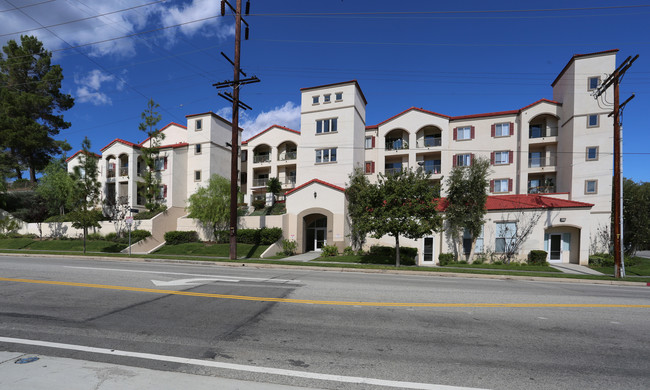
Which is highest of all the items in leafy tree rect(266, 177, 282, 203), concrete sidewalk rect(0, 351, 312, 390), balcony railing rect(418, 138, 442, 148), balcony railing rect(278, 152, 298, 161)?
balcony railing rect(418, 138, 442, 148)

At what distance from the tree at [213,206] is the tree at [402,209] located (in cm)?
1422

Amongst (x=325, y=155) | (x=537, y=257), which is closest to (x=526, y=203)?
(x=537, y=257)

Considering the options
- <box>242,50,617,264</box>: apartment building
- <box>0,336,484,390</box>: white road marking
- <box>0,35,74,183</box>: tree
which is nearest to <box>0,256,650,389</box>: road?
<box>0,336,484,390</box>: white road marking

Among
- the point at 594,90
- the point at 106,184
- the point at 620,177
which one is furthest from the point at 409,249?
the point at 106,184

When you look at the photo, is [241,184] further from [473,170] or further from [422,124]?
[473,170]

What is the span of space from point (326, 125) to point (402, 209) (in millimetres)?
15687

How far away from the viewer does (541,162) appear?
3012cm

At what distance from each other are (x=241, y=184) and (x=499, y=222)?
30613mm

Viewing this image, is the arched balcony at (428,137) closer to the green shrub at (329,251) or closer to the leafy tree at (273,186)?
the leafy tree at (273,186)

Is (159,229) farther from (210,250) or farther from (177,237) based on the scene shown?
(210,250)

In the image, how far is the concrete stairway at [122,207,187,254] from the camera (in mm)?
25816

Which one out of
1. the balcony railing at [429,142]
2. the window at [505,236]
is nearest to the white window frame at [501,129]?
the balcony railing at [429,142]

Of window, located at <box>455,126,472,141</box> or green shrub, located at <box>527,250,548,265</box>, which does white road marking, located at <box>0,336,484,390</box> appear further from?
window, located at <box>455,126,472,141</box>

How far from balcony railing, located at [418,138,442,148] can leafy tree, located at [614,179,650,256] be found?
15684 mm
